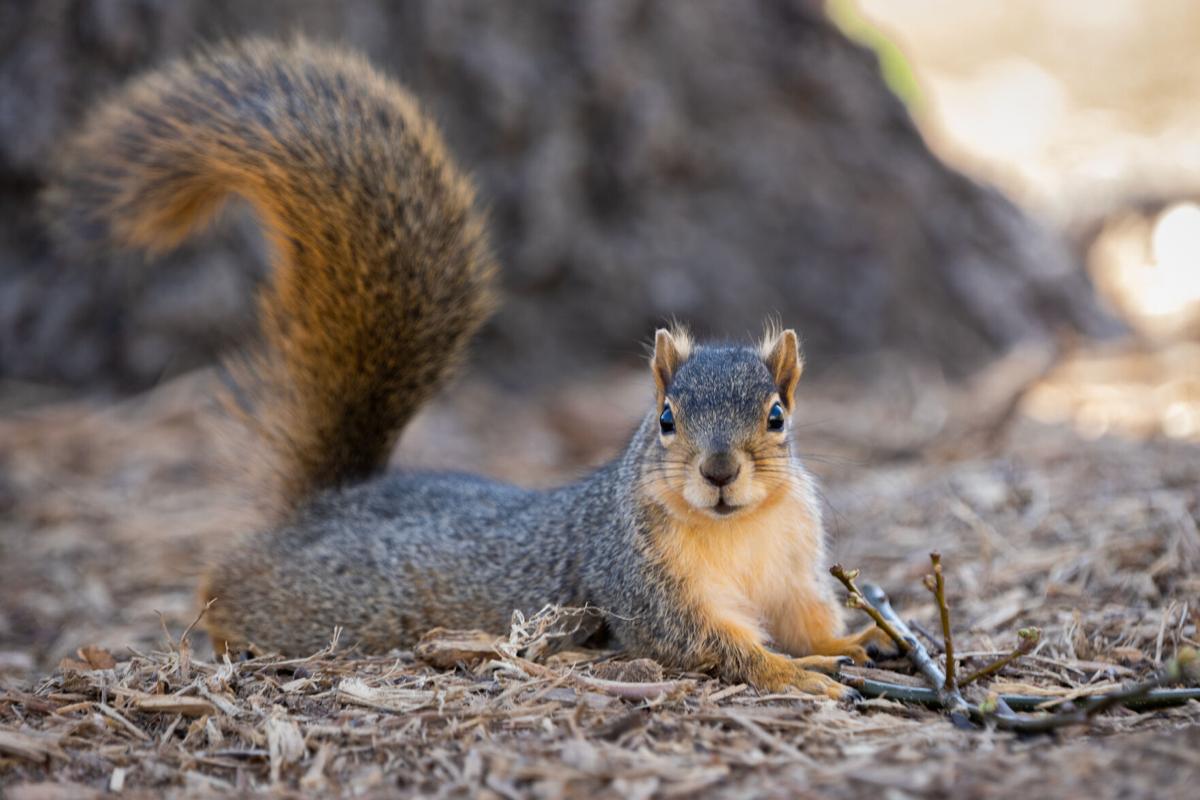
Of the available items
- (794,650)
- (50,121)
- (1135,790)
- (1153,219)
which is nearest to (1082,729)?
(1135,790)

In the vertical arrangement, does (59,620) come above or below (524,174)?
below

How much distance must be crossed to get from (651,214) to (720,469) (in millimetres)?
4101

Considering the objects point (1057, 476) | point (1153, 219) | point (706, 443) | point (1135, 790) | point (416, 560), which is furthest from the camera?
point (1153, 219)

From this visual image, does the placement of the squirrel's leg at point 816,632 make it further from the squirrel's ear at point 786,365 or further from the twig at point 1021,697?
the squirrel's ear at point 786,365

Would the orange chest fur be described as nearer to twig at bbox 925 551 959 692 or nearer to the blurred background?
twig at bbox 925 551 959 692

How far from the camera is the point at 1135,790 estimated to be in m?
1.96

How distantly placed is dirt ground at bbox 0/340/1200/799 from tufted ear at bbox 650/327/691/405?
594mm

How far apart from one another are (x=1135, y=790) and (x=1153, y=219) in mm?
8171

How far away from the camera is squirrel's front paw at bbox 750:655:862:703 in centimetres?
264

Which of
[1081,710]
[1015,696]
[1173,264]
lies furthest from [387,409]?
[1173,264]

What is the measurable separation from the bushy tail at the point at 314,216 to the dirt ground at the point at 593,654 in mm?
479

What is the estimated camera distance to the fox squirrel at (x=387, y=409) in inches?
115

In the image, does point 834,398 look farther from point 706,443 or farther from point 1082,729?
point 1082,729

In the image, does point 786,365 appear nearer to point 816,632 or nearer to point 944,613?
point 816,632
